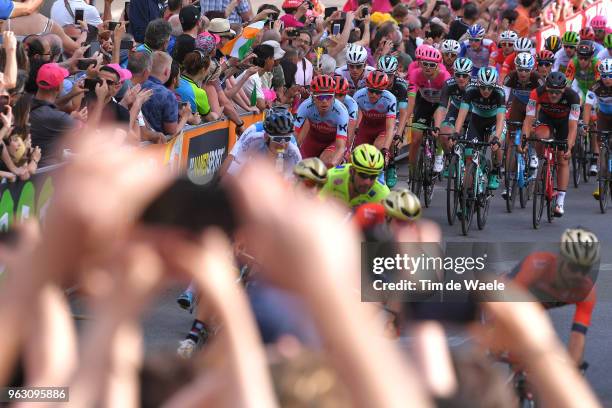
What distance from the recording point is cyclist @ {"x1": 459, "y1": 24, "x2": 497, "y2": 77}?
2431 cm

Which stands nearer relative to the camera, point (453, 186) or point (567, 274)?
point (567, 274)

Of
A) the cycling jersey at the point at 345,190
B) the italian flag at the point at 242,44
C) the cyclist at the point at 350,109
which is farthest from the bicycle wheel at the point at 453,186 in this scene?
the cycling jersey at the point at 345,190

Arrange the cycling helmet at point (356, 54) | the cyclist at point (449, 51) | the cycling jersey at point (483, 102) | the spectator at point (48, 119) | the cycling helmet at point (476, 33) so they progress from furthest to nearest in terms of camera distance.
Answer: the cycling helmet at point (476, 33), the cyclist at point (449, 51), the cycling helmet at point (356, 54), the cycling jersey at point (483, 102), the spectator at point (48, 119)

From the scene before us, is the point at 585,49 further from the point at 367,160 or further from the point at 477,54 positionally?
the point at 367,160

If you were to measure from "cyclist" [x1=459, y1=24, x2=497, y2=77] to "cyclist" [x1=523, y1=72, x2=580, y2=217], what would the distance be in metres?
6.86

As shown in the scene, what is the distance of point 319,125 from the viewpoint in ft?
49.5

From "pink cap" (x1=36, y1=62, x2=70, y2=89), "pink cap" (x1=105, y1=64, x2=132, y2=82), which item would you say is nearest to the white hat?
"pink cap" (x1=105, y1=64, x2=132, y2=82)

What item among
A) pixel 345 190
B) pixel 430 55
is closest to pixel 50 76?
pixel 345 190

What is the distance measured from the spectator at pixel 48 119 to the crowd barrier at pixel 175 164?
10.1 inches

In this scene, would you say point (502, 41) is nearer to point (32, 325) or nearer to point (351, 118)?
point (351, 118)

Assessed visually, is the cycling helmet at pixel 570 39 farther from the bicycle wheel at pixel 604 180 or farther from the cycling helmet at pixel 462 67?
the bicycle wheel at pixel 604 180

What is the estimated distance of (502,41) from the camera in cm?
2428

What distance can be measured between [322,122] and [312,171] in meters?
4.93

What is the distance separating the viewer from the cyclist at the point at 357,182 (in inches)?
414
